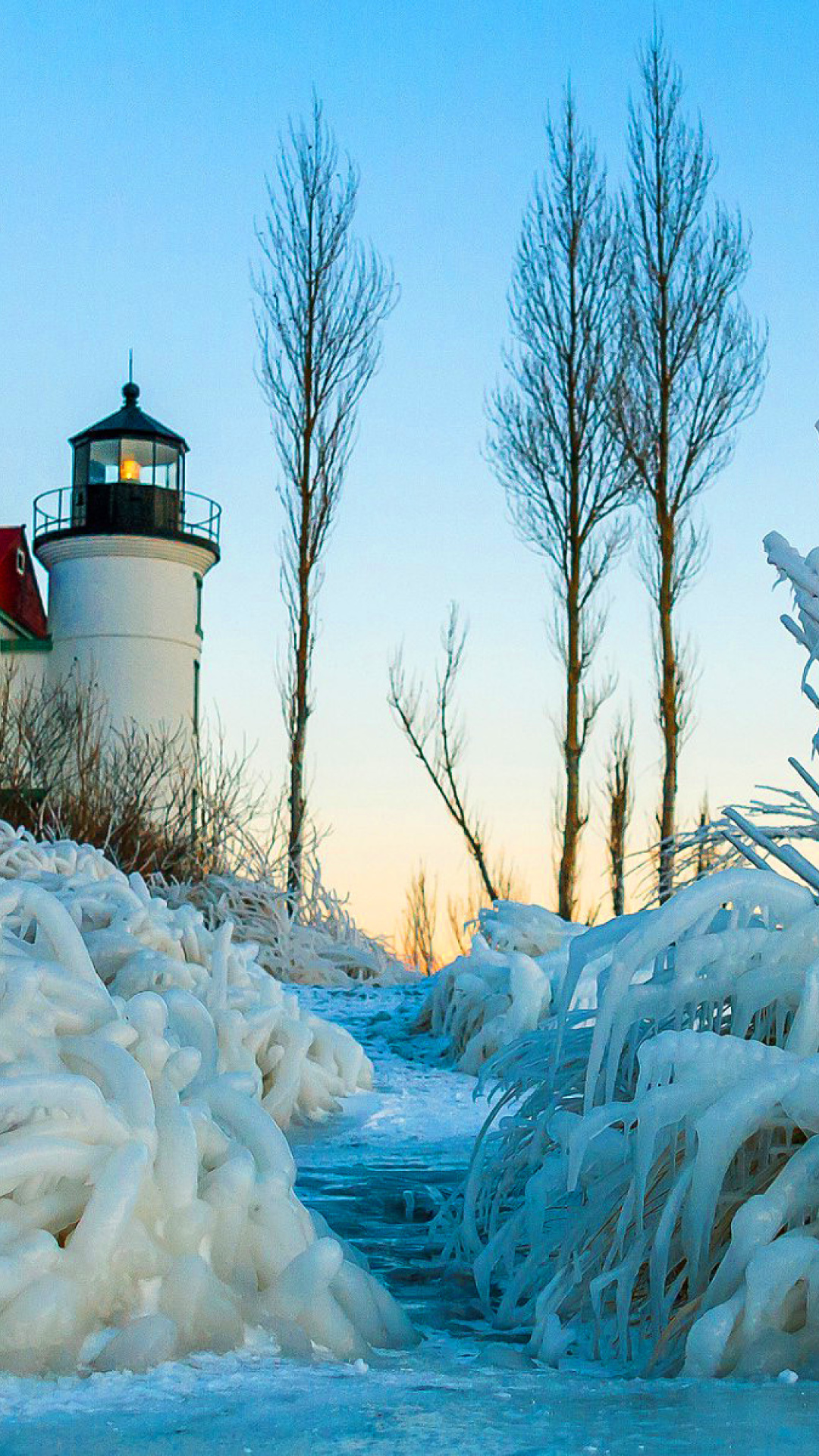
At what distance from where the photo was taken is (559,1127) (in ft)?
6.98

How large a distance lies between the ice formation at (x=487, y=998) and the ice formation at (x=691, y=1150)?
9.40ft

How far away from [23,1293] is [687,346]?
14.5 metres

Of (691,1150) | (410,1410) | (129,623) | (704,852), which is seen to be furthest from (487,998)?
(129,623)

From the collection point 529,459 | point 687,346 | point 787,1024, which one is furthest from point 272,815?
point 787,1024

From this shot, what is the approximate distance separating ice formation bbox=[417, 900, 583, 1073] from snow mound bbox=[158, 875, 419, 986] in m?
1.67

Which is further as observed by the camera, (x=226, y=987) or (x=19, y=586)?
(x=19, y=586)

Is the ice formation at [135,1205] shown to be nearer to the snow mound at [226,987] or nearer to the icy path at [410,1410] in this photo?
the icy path at [410,1410]

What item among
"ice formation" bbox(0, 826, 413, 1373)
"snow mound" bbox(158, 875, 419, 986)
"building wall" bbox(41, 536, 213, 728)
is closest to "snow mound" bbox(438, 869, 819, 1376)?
"ice formation" bbox(0, 826, 413, 1373)

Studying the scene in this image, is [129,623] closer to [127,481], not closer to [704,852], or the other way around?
[127,481]

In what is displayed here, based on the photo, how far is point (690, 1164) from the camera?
196 cm

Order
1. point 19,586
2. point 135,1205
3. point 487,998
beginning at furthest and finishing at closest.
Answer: point 19,586 → point 487,998 → point 135,1205

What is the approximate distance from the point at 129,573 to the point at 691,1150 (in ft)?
59.0

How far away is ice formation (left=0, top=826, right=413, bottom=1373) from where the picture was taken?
1.83 m

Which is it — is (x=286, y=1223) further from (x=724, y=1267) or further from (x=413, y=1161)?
(x=413, y=1161)
